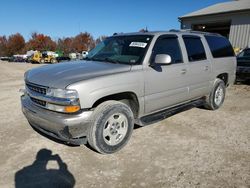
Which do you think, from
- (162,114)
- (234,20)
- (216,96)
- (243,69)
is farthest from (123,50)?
(234,20)

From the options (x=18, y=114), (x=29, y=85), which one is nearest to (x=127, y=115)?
(x=29, y=85)

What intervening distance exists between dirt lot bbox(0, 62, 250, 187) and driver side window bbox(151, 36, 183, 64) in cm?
145

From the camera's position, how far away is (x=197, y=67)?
491cm

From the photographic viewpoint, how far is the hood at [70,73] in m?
3.22

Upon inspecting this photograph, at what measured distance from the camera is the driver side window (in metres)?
4.17

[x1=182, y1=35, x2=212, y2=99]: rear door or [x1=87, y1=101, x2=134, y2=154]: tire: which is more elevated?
[x1=182, y1=35, x2=212, y2=99]: rear door

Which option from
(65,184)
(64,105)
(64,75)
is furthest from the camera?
(64,75)

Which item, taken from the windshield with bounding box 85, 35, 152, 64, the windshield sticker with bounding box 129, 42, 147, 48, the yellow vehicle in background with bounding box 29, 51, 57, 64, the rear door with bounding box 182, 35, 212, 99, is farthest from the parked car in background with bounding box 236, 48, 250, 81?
the yellow vehicle in background with bounding box 29, 51, 57, 64

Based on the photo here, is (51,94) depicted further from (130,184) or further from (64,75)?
(130,184)

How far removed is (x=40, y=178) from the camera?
2967 millimetres

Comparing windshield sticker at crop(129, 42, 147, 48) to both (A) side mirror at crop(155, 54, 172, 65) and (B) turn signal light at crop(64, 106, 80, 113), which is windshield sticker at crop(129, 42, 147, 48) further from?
(B) turn signal light at crop(64, 106, 80, 113)

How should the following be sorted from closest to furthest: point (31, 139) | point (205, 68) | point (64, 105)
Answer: point (64, 105) → point (31, 139) → point (205, 68)

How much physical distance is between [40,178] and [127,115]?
5.09ft

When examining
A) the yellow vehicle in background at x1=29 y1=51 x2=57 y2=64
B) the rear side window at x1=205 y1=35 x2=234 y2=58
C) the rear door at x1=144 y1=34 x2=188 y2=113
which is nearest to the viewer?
the rear door at x1=144 y1=34 x2=188 y2=113
